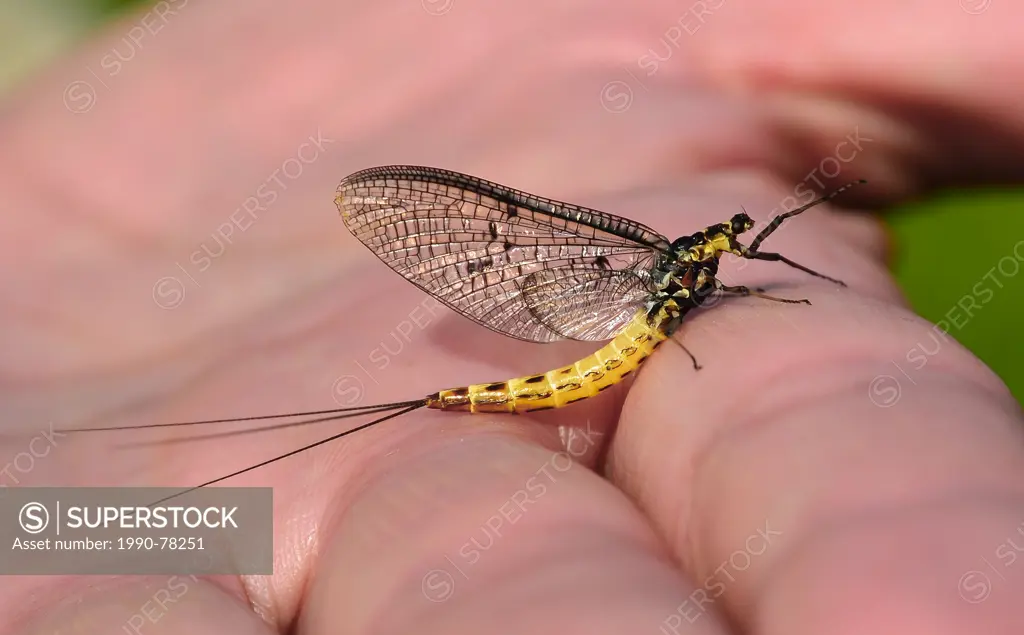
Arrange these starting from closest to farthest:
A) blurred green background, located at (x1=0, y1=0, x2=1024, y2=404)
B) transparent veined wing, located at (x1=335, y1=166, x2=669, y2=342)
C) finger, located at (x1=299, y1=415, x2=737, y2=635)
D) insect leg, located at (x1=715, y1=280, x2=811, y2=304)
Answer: finger, located at (x1=299, y1=415, x2=737, y2=635) < insect leg, located at (x1=715, y1=280, x2=811, y2=304) < transparent veined wing, located at (x1=335, y1=166, x2=669, y2=342) < blurred green background, located at (x1=0, y1=0, x2=1024, y2=404)

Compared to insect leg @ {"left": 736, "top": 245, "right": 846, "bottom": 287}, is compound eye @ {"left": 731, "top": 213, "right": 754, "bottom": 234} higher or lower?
higher

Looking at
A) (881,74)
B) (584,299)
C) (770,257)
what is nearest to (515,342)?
(584,299)

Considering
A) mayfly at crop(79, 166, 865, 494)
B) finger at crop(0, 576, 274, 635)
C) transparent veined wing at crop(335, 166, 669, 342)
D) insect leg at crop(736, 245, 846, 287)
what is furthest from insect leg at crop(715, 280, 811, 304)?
finger at crop(0, 576, 274, 635)

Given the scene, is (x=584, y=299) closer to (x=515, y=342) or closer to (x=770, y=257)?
(x=515, y=342)

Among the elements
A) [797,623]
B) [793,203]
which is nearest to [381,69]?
[793,203]

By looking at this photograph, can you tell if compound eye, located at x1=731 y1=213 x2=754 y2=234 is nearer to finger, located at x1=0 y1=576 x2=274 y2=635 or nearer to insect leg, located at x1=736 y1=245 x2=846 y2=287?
insect leg, located at x1=736 y1=245 x2=846 y2=287

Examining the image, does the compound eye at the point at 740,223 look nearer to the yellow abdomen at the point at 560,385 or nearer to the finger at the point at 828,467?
the finger at the point at 828,467

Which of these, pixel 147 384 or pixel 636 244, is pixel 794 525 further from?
pixel 147 384
